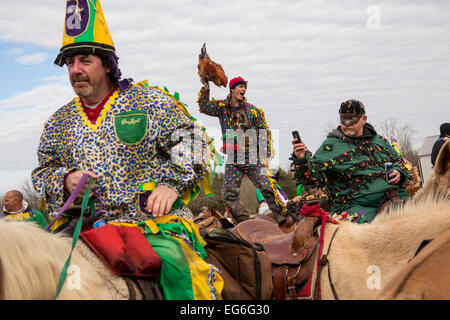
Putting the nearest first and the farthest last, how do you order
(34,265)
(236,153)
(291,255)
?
(34,265)
(291,255)
(236,153)

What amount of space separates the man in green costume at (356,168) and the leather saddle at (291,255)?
55.5 inches

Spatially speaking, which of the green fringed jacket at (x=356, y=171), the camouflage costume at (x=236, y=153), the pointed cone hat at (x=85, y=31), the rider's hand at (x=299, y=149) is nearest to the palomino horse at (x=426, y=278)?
the pointed cone hat at (x=85, y=31)

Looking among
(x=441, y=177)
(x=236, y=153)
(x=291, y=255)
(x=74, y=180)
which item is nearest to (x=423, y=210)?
(x=441, y=177)

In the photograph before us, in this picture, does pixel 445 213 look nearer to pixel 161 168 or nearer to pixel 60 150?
pixel 161 168

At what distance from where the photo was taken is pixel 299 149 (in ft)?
13.1

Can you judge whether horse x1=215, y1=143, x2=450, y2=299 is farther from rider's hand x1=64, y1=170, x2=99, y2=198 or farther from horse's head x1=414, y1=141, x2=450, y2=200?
rider's hand x1=64, y1=170, x2=99, y2=198

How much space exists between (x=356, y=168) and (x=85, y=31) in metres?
3.15

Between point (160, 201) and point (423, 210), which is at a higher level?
point (160, 201)

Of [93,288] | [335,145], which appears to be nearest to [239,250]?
[93,288]

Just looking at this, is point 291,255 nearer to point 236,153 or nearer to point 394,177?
point 394,177

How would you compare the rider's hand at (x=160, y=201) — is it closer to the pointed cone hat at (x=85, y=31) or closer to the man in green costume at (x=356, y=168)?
the pointed cone hat at (x=85, y=31)

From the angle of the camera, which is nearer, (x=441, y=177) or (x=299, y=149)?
(x=441, y=177)

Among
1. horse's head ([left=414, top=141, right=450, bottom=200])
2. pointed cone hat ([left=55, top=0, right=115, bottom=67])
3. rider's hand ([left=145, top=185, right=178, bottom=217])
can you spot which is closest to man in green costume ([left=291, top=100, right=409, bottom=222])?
horse's head ([left=414, top=141, right=450, bottom=200])

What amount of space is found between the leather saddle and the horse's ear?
2.85ft
